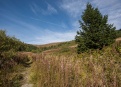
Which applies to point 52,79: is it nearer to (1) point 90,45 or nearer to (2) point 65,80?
(2) point 65,80

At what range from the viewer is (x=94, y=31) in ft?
58.4

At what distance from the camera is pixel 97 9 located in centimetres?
1969

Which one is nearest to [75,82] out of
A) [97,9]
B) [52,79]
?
[52,79]

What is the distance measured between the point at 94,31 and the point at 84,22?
2166 millimetres

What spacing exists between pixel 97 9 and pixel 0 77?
16906mm

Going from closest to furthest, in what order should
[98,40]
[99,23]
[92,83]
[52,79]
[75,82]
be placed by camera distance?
[92,83]
[75,82]
[52,79]
[98,40]
[99,23]

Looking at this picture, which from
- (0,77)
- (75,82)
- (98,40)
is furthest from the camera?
(98,40)

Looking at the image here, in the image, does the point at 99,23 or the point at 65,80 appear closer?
the point at 65,80

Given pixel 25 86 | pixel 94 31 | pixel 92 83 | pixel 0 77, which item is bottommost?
pixel 25 86

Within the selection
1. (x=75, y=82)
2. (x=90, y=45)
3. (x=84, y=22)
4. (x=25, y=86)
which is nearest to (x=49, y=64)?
(x=75, y=82)

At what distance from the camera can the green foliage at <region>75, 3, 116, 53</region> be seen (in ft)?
57.0

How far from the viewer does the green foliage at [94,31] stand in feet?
57.0

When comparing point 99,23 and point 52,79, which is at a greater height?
point 99,23

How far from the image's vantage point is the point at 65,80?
4.36m
